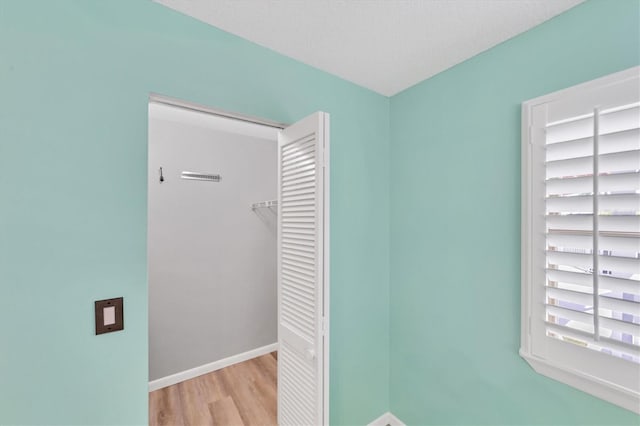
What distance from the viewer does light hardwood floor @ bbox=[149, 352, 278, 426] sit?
1903 millimetres

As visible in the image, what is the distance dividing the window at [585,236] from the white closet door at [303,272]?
909 millimetres

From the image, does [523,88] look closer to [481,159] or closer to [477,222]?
[481,159]

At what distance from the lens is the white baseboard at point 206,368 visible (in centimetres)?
225

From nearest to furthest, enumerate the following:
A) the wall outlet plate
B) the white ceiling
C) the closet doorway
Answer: the wall outlet plate
the white ceiling
the closet doorway

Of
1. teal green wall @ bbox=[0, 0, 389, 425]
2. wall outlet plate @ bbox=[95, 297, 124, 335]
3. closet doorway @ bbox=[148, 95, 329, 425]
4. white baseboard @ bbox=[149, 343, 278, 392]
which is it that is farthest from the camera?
white baseboard @ bbox=[149, 343, 278, 392]

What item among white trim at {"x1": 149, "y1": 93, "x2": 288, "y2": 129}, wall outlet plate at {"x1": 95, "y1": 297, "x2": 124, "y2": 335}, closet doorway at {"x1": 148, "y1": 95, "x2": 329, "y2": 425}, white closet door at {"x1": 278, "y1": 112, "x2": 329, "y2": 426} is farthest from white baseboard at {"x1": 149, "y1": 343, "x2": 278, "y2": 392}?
white trim at {"x1": 149, "y1": 93, "x2": 288, "y2": 129}

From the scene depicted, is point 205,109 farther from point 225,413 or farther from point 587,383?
point 225,413

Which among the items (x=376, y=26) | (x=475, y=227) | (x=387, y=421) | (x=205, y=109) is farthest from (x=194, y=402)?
(x=376, y=26)

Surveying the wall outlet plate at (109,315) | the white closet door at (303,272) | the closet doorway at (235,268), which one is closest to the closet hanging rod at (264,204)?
the closet doorway at (235,268)

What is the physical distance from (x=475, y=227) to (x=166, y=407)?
248cm

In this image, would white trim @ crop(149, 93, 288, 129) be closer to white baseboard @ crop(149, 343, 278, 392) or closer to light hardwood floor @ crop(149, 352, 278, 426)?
light hardwood floor @ crop(149, 352, 278, 426)

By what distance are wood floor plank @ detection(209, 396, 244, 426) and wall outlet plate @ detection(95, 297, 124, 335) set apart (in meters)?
1.31

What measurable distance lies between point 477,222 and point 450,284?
39cm

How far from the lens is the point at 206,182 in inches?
99.4
